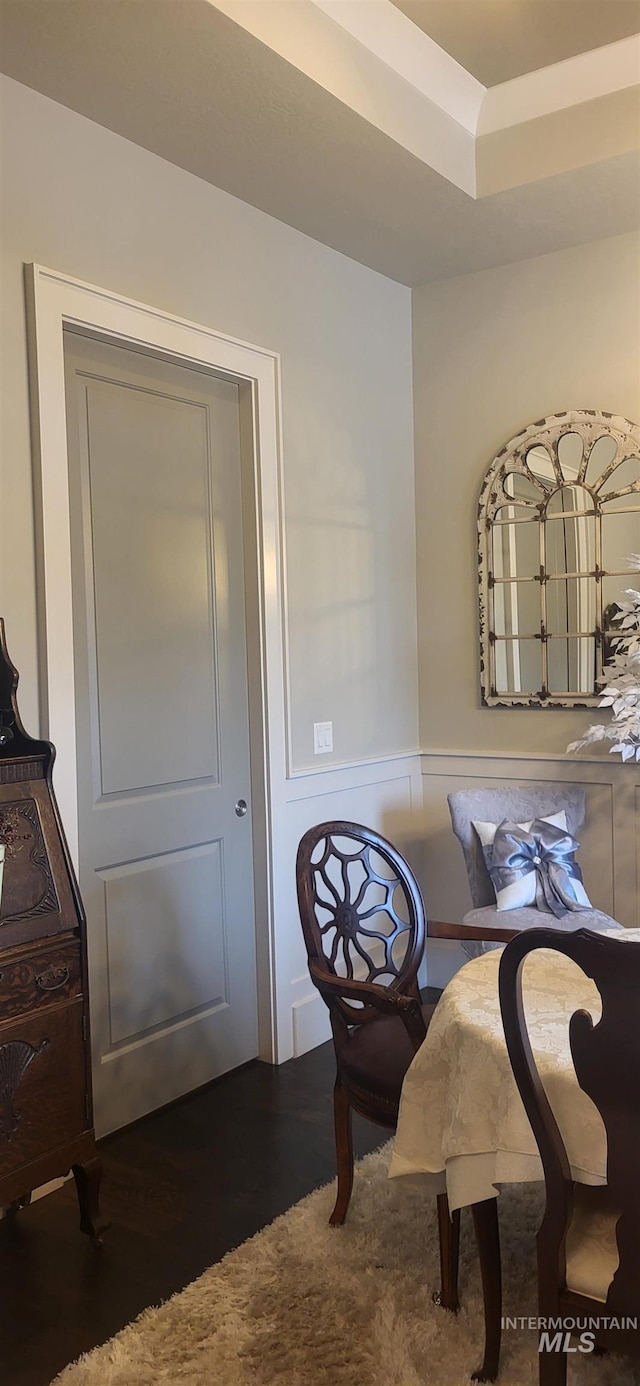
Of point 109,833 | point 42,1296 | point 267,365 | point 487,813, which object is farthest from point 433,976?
point 267,365

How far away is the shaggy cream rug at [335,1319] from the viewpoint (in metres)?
1.88

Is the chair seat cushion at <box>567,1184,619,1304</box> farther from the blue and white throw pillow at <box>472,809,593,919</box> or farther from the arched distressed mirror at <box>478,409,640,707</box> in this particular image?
the arched distressed mirror at <box>478,409,640,707</box>

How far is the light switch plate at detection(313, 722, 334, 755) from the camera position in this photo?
3504mm

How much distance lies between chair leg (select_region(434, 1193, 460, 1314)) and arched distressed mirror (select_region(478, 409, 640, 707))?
2.03m

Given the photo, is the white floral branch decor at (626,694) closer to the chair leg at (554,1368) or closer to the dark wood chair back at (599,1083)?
the dark wood chair back at (599,1083)

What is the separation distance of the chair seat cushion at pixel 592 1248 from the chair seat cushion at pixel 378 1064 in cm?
60

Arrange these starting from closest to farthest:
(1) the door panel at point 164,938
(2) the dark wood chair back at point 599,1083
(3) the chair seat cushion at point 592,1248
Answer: (2) the dark wood chair back at point 599,1083, (3) the chair seat cushion at point 592,1248, (1) the door panel at point 164,938

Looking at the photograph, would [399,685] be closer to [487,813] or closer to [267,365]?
[487,813]

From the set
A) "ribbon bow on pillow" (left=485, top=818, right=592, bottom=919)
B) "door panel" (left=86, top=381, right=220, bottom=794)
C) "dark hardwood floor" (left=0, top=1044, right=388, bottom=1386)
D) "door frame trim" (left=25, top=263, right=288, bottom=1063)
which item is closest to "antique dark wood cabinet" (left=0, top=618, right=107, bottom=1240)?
"dark hardwood floor" (left=0, top=1044, right=388, bottom=1386)

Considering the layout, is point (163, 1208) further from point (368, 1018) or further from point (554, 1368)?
point (554, 1368)

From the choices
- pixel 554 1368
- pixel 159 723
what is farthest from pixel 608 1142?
pixel 159 723

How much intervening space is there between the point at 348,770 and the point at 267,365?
1.47 m

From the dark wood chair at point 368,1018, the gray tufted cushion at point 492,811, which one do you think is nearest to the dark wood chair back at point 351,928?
the dark wood chair at point 368,1018

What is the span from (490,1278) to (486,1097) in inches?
18.0
